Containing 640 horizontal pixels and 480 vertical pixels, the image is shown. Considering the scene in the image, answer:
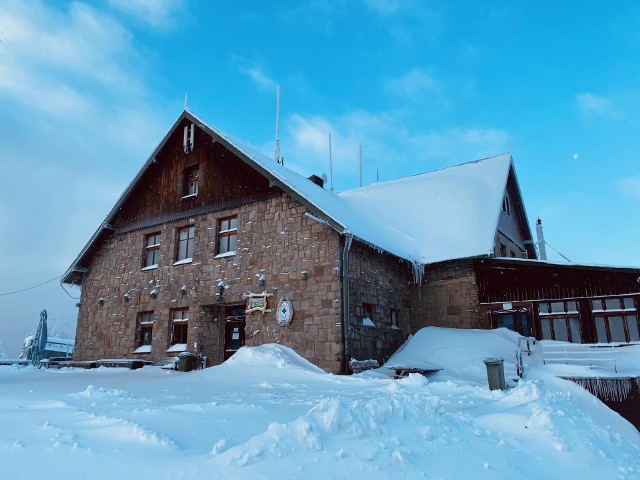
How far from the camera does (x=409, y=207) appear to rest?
64.5 ft

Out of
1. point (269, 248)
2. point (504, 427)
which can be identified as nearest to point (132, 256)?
point (269, 248)

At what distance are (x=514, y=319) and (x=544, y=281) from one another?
1482 millimetres

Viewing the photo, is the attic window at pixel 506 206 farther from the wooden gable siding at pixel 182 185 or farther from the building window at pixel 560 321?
the wooden gable siding at pixel 182 185

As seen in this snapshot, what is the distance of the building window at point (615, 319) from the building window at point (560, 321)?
517 millimetres

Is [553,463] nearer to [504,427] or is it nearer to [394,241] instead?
[504,427]

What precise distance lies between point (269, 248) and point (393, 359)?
15.9ft

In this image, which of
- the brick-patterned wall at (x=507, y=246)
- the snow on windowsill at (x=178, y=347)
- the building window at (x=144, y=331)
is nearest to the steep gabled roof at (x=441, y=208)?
the brick-patterned wall at (x=507, y=246)

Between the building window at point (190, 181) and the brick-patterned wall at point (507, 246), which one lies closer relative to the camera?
the building window at point (190, 181)

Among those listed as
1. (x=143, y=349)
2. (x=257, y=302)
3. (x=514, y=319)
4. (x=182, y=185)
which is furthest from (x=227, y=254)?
(x=514, y=319)

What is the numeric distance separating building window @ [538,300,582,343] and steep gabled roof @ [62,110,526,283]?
2.52 m

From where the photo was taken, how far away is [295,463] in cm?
403

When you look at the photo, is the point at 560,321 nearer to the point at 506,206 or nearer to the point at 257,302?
the point at 506,206

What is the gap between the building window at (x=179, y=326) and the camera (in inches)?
623

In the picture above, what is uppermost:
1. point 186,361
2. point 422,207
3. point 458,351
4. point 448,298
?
point 422,207
